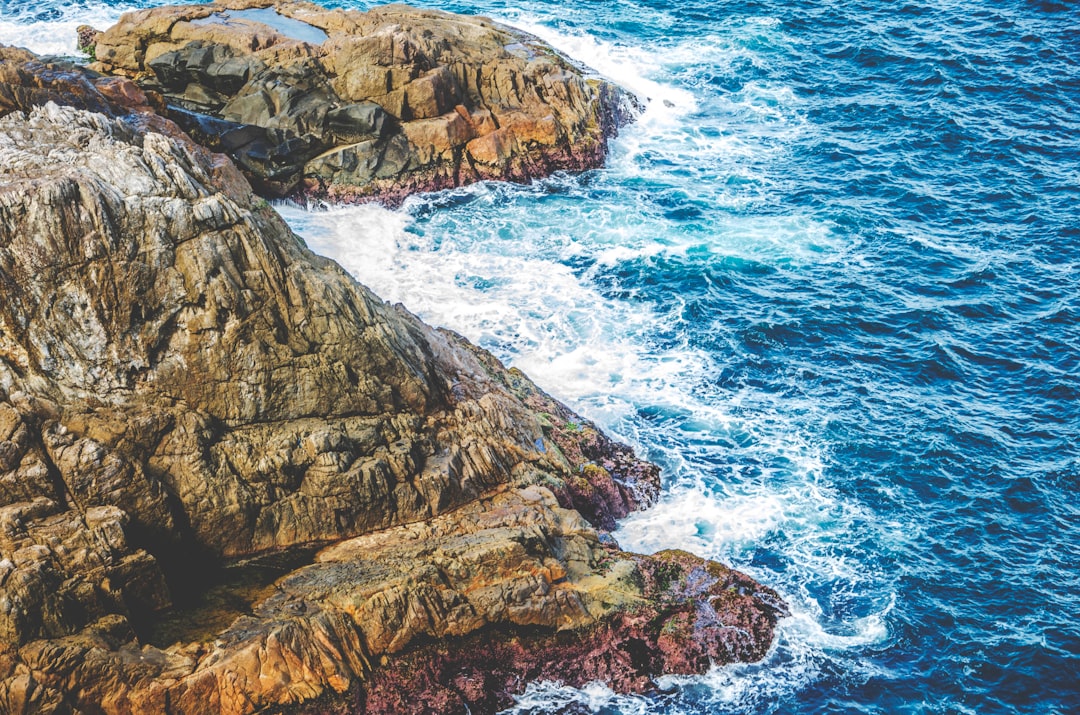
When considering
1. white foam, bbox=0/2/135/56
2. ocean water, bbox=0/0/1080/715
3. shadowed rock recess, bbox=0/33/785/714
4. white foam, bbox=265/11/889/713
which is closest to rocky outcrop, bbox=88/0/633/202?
white foam, bbox=265/11/889/713

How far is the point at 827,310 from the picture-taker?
149 ft

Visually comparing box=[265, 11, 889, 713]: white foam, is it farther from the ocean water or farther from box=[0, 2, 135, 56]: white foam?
box=[0, 2, 135, 56]: white foam

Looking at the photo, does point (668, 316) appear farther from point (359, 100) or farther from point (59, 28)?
point (59, 28)

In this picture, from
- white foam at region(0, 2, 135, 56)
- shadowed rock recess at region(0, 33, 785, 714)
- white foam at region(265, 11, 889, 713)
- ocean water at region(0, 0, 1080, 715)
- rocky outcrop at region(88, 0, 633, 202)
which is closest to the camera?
shadowed rock recess at region(0, 33, 785, 714)

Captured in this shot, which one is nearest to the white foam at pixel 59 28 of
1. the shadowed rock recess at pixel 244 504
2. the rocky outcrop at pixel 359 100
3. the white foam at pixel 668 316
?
the rocky outcrop at pixel 359 100

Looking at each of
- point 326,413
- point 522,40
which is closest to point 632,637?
point 326,413

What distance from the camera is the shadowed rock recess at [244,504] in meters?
23.2

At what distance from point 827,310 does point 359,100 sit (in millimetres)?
28796

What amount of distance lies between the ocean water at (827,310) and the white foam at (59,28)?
0.95 ft

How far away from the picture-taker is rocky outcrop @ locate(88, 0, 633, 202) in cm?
5209

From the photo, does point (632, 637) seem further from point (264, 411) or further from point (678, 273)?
point (678, 273)

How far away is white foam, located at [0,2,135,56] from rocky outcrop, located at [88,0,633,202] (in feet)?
21.3

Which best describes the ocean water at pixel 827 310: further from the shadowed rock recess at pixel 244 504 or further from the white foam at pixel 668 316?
the shadowed rock recess at pixel 244 504

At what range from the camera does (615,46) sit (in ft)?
232
